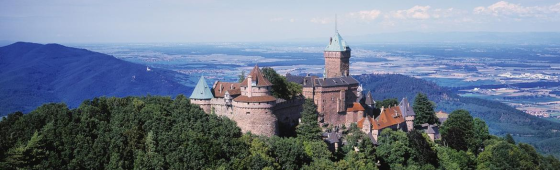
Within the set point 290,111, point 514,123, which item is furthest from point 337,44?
point 514,123

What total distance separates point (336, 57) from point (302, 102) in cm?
1294

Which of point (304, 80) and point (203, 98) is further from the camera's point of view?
point (304, 80)

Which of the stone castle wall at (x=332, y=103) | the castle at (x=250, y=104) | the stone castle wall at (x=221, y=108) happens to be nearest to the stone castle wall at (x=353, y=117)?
the stone castle wall at (x=332, y=103)

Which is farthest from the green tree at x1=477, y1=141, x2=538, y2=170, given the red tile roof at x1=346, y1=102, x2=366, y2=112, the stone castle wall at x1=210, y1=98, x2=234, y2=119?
the stone castle wall at x1=210, y1=98, x2=234, y2=119

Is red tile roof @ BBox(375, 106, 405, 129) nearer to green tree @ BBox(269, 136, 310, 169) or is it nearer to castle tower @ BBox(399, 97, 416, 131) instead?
castle tower @ BBox(399, 97, 416, 131)

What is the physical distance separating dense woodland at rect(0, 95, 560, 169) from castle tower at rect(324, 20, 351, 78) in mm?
13096

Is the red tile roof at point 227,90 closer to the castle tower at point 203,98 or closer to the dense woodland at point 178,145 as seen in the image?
the castle tower at point 203,98

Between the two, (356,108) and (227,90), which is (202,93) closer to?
(227,90)

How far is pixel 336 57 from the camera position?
70250 mm

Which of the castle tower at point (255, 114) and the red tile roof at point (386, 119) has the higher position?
the castle tower at point (255, 114)

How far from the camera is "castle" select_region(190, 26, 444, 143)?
52.0 m

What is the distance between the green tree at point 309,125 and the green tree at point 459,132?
1674cm

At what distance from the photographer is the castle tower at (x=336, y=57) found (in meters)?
70.1

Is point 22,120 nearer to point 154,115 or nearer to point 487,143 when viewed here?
point 154,115
